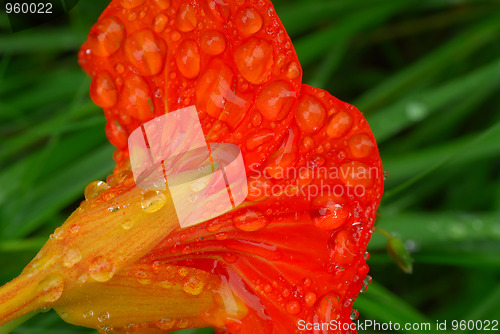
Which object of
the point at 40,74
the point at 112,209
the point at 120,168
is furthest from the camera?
the point at 40,74

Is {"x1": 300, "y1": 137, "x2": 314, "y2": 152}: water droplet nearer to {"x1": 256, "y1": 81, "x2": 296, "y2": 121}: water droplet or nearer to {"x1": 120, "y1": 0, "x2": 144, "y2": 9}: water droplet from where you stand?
{"x1": 256, "y1": 81, "x2": 296, "y2": 121}: water droplet

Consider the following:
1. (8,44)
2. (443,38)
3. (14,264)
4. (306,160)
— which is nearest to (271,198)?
(306,160)

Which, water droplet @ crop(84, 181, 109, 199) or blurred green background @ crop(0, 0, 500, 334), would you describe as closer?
water droplet @ crop(84, 181, 109, 199)

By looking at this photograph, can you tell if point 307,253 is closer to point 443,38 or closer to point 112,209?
point 112,209

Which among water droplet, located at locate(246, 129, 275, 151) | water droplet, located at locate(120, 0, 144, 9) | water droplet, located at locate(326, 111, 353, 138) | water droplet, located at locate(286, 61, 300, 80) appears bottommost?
water droplet, located at locate(326, 111, 353, 138)

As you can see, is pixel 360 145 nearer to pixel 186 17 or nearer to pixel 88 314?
pixel 186 17

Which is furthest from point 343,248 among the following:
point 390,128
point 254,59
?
point 390,128

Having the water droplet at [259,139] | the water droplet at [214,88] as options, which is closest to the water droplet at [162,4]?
the water droplet at [214,88]

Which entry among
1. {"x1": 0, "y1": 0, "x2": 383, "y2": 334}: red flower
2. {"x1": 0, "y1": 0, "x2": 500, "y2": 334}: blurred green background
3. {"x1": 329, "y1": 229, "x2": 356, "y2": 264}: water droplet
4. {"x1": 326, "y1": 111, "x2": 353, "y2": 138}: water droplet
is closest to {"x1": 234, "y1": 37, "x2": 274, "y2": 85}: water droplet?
{"x1": 0, "y1": 0, "x2": 383, "y2": 334}: red flower
